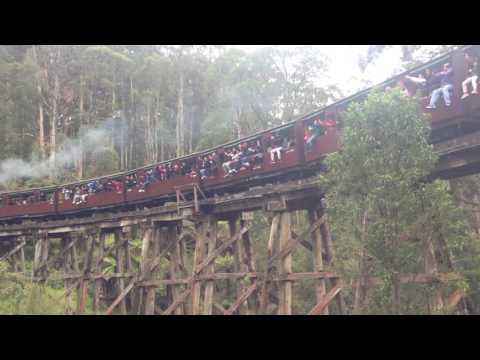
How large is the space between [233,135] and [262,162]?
18510mm

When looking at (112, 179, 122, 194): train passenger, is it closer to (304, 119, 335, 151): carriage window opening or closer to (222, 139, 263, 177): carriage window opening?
(222, 139, 263, 177): carriage window opening

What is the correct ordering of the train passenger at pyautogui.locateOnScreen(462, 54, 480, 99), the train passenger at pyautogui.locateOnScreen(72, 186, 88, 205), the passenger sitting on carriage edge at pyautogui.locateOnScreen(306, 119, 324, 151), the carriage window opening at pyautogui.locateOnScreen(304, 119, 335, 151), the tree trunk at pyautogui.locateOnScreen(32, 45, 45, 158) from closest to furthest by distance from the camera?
the train passenger at pyautogui.locateOnScreen(462, 54, 480, 99), the carriage window opening at pyautogui.locateOnScreen(304, 119, 335, 151), the passenger sitting on carriage edge at pyautogui.locateOnScreen(306, 119, 324, 151), the train passenger at pyautogui.locateOnScreen(72, 186, 88, 205), the tree trunk at pyautogui.locateOnScreen(32, 45, 45, 158)

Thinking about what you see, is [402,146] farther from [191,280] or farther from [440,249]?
[191,280]

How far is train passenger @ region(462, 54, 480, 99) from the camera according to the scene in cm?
668

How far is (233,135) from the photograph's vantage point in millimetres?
29156

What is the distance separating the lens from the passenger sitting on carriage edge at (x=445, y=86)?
23.1 feet

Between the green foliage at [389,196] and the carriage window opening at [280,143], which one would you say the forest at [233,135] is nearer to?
the green foliage at [389,196]

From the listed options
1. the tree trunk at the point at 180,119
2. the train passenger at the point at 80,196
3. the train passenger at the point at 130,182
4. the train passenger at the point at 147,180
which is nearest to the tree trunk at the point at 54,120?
the tree trunk at the point at 180,119

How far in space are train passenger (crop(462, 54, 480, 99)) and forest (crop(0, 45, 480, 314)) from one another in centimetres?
95

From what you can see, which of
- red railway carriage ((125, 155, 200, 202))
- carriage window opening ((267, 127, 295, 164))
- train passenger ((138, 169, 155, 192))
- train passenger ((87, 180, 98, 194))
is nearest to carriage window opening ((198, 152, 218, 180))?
red railway carriage ((125, 155, 200, 202))

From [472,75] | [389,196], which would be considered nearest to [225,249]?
[389,196]

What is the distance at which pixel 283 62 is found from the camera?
2686 centimetres

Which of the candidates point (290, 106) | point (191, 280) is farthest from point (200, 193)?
point (290, 106)

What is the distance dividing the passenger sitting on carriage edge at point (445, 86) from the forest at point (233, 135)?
3.18ft
